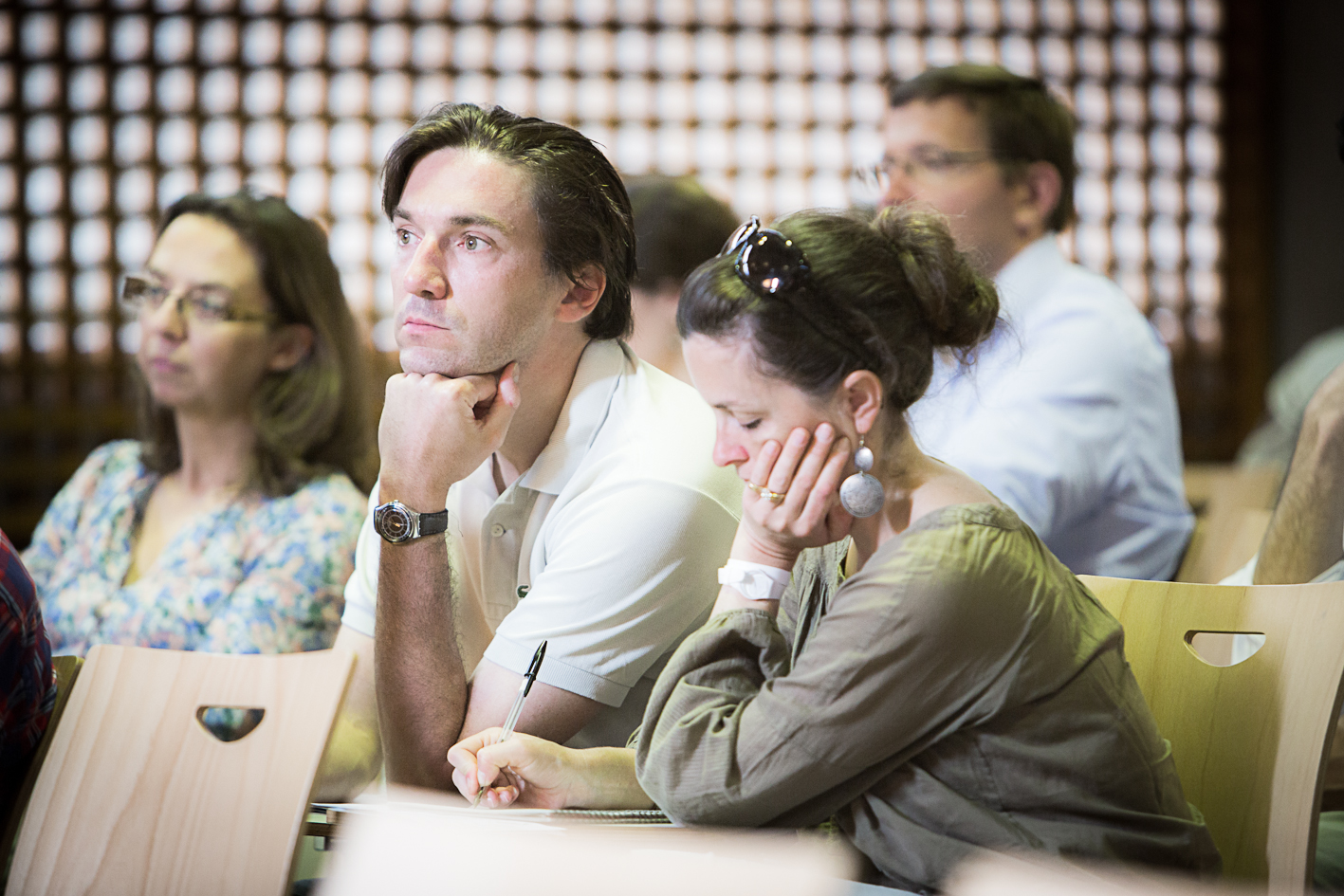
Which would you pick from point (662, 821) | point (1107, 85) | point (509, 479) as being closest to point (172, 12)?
point (1107, 85)

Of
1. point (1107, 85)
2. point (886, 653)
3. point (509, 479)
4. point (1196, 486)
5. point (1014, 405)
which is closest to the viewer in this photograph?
point (886, 653)

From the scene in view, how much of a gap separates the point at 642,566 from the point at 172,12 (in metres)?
4.52

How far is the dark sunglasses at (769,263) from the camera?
4.02ft

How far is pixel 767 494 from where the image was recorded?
1.24 m

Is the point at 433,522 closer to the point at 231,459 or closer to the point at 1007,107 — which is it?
the point at 231,459

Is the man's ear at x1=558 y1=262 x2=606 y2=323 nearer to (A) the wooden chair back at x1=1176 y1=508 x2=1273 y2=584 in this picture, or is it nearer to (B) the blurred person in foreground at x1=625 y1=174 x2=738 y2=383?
(B) the blurred person in foreground at x1=625 y1=174 x2=738 y2=383

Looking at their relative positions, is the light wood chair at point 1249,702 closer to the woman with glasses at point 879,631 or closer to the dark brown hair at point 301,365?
the woman with glasses at point 879,631

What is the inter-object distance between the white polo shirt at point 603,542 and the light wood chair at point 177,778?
218 mm

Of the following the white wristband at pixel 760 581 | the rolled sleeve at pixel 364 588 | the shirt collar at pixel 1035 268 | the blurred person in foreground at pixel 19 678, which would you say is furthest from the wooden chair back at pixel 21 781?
the shirt collar at pixel 1035 268

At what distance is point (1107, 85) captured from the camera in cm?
539

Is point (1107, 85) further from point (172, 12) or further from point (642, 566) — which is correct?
point (642, 566)

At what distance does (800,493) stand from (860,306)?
0.65 feet

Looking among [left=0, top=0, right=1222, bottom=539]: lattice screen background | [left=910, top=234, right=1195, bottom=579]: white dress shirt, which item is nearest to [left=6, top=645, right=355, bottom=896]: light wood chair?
[left=910, top=234, right=1195, bottom=579]: white dress shirt

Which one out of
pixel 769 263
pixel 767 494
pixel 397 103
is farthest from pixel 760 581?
pixel 397 103
